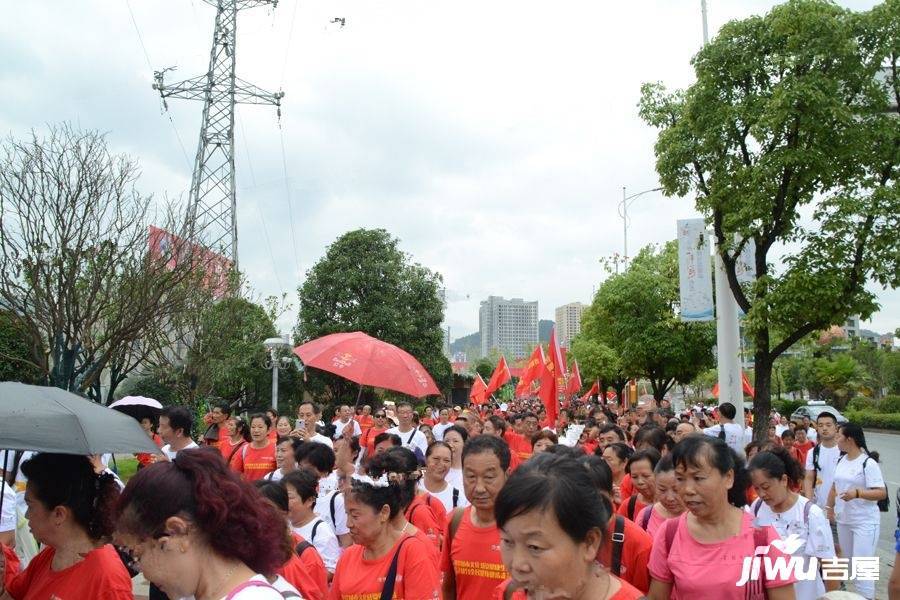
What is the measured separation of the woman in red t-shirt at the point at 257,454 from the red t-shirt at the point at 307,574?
4096 millimetres

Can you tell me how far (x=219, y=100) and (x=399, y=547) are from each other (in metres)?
26.7

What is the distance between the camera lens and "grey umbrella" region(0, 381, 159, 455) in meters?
3.09

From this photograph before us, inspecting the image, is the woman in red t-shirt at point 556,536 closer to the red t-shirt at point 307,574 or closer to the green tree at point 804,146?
the red t-shirt at point 307,574

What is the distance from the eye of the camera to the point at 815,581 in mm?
4098

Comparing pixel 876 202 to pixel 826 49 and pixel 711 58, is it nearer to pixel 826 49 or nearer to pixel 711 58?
pixel 826 49

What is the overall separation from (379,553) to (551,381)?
38.4 ft

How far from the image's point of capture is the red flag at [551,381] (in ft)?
47.7

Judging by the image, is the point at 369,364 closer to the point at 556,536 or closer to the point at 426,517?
the point at 426,517

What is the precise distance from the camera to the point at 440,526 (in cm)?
538

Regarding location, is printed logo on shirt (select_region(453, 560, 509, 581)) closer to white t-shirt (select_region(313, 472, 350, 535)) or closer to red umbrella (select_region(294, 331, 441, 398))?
white t-shirt (select_region(313, 472, 350, 535))

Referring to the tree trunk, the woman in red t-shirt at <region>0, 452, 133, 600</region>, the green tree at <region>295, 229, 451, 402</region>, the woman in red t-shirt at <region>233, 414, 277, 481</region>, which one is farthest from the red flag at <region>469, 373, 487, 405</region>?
the woman in red t-shirt at <region>0, 452, 133, 600</region>

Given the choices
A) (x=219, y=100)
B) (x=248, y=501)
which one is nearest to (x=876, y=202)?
(x=248, y=501)

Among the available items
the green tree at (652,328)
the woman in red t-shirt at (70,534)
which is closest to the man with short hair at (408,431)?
the woman in red t-shirt at (70,534)

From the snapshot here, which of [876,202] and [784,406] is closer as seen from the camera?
[876,202]
